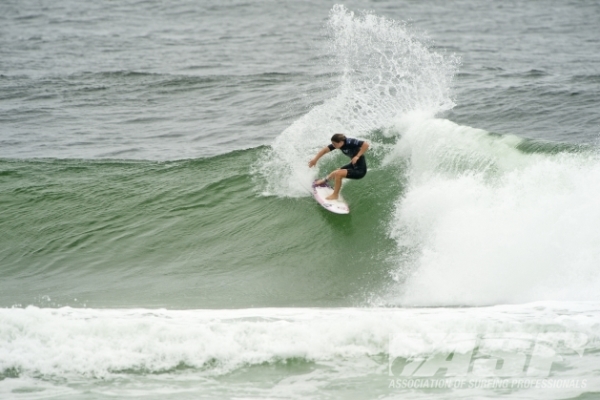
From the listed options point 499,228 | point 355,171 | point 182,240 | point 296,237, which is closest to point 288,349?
point 296,237

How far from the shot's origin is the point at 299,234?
38.4 feet

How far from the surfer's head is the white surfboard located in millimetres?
1037

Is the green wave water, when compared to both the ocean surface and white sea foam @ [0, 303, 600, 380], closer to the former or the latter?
the ocean surface

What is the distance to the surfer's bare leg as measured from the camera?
38.8 feet

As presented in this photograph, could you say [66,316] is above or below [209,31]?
below

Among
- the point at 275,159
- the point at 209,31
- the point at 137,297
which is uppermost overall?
the point at 209,31

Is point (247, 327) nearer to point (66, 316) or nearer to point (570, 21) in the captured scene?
point (66, 316)

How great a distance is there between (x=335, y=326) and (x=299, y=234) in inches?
146

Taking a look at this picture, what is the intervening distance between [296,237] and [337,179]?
1.19 metres

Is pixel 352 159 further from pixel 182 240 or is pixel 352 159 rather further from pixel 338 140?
pixel 182 240

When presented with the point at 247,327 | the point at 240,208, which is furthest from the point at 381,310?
the point at 240,208

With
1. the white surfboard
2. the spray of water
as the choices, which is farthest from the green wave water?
→ the spray of water

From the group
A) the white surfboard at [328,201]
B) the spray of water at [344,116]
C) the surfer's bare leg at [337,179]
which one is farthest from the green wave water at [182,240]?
the spray of water at [344,116]

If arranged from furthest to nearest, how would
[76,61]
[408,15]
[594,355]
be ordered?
[408,15] → [76,61] → [594,355]
